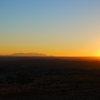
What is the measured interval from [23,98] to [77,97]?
4.01m

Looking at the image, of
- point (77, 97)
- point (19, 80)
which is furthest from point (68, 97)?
point (19, 80)

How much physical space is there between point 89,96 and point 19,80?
53.0ft

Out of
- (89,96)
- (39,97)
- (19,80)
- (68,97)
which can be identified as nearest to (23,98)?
(39,97)

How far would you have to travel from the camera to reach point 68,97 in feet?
81.4

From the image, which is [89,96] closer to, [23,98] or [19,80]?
[23,98]

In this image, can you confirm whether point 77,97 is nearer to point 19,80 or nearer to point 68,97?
point 68,97

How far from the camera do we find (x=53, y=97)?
24.9 metres

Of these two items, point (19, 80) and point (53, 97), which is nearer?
point (53, 97)

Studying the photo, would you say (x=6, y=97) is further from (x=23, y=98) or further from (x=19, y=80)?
(x=19, y=80)

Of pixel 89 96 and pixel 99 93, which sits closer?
pixel 89 96

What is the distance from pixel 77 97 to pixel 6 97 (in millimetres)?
5396

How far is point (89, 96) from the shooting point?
2536cm

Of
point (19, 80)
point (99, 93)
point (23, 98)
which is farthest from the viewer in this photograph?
point (19, 80)

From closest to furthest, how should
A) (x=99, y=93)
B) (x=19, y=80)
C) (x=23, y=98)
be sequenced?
(x=23, y=98)
(x=99, y=93)
(x=19, y=80)
